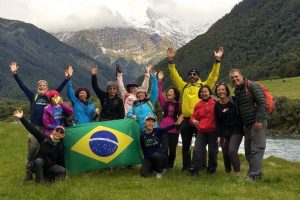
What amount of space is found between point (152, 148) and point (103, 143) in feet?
5.56

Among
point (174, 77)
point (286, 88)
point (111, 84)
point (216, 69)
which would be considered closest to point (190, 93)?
point (174, 77)

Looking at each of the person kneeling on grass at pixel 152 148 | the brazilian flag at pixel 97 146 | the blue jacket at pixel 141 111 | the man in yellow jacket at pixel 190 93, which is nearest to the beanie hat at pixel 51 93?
the brazilian flag at pixel 97 146

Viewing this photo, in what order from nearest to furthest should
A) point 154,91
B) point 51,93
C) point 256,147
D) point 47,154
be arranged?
point 256,147 → point 47,154 → point 51,93 → point 154,91

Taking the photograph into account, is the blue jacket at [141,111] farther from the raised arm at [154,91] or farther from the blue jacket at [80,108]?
the blue jacket at [80,108]

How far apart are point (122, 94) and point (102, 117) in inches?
55.9

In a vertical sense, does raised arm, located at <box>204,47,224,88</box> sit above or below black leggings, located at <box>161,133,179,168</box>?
above

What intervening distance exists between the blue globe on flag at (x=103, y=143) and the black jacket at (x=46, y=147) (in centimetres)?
123

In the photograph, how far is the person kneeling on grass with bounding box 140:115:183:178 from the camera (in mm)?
16172

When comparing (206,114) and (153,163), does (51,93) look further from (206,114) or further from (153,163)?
(206,114)

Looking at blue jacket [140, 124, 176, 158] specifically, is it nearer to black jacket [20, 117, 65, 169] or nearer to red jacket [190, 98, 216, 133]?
red jacket [190, 98, 216, 133]

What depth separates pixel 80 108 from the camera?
17.8 meters

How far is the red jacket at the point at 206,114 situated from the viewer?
1616cm

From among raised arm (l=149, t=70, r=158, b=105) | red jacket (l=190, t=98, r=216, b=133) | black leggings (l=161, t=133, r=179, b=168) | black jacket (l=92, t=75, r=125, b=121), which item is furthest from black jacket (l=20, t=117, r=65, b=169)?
red jacket (l=190, t=98, r=216, b=133)

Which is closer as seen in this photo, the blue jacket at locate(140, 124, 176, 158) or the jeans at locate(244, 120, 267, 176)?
the jeans at locate(244, 120, 267, 176)
